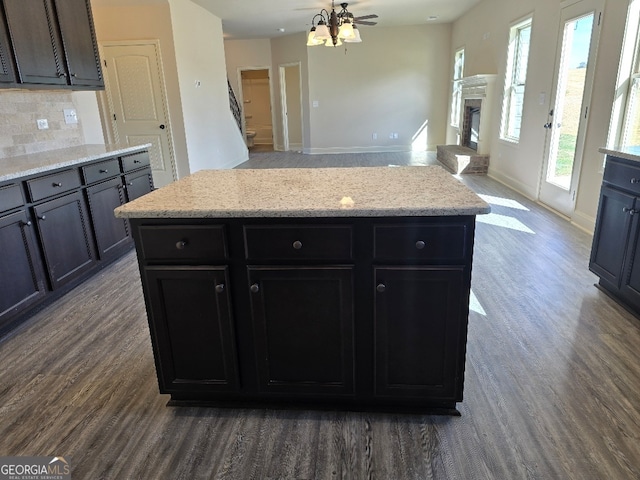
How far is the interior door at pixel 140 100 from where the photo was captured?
5812 millimetres

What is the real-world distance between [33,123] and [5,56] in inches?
30.0

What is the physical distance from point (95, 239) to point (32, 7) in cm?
169

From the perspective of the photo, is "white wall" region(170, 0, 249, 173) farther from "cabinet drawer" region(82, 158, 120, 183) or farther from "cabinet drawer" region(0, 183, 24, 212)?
"cabinet drawer" region(0, 183, 24, 212)

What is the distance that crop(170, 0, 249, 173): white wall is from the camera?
6.04 metres

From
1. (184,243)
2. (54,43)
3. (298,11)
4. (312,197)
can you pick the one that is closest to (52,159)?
(54,43)

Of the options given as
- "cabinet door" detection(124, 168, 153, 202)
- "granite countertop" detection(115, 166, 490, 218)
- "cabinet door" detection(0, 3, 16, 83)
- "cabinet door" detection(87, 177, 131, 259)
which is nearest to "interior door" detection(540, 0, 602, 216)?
"granite countertop" detection(115, 166, 490, 218)

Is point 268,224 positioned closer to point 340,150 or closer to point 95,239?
point 95,239

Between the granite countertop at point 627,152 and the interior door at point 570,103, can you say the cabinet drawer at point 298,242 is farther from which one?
the interior door at point 570,103

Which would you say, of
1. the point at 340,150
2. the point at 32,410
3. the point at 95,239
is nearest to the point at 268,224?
the point at 32,410

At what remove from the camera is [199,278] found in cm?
162

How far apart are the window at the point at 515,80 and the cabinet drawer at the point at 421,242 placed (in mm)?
4990

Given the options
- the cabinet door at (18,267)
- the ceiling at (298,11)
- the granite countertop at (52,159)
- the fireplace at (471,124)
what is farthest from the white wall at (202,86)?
the fireplace at (471,124)

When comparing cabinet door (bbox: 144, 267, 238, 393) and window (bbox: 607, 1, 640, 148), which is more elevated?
window (bbox: 607, 1, 640, 148)

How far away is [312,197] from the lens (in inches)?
64.4
